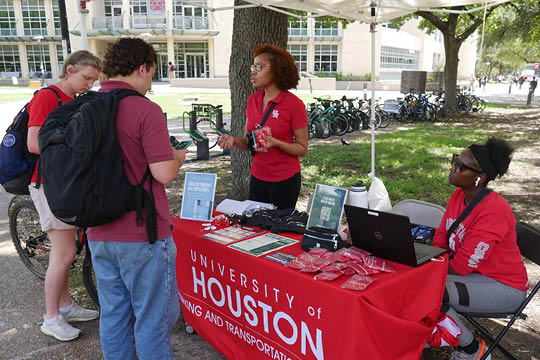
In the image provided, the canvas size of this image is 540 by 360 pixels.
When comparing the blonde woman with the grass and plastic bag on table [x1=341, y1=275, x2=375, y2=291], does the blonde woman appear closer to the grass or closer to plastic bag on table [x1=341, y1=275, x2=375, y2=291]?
plastic bag on table [x1=341, y1=275, x2=375, y2=291]

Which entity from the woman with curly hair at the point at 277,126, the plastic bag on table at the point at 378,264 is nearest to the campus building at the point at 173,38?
the woman with curly hair at the point at 277,126

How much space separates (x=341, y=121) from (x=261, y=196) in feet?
33.8

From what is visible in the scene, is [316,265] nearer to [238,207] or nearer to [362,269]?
[362,269]

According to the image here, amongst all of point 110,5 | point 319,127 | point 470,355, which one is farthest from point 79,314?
point 110,5

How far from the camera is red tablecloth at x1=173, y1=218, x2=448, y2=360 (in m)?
1.90

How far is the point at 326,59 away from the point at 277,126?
44813 mm

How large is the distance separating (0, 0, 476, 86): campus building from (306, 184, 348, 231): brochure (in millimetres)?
39568

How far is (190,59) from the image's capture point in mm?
44500

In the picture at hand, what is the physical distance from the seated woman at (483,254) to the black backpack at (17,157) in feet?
9.45

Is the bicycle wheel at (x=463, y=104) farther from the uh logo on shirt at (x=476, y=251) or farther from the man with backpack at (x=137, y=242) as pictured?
the man with backpack at (x=137, y=242)

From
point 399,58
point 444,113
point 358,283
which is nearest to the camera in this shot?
point 358,283

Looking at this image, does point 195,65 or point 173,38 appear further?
point 195,65

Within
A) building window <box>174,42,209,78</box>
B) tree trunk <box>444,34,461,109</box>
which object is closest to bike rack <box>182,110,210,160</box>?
tree trunk <box>444,34,461,109</box>

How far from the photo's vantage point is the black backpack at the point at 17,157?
3031mm
